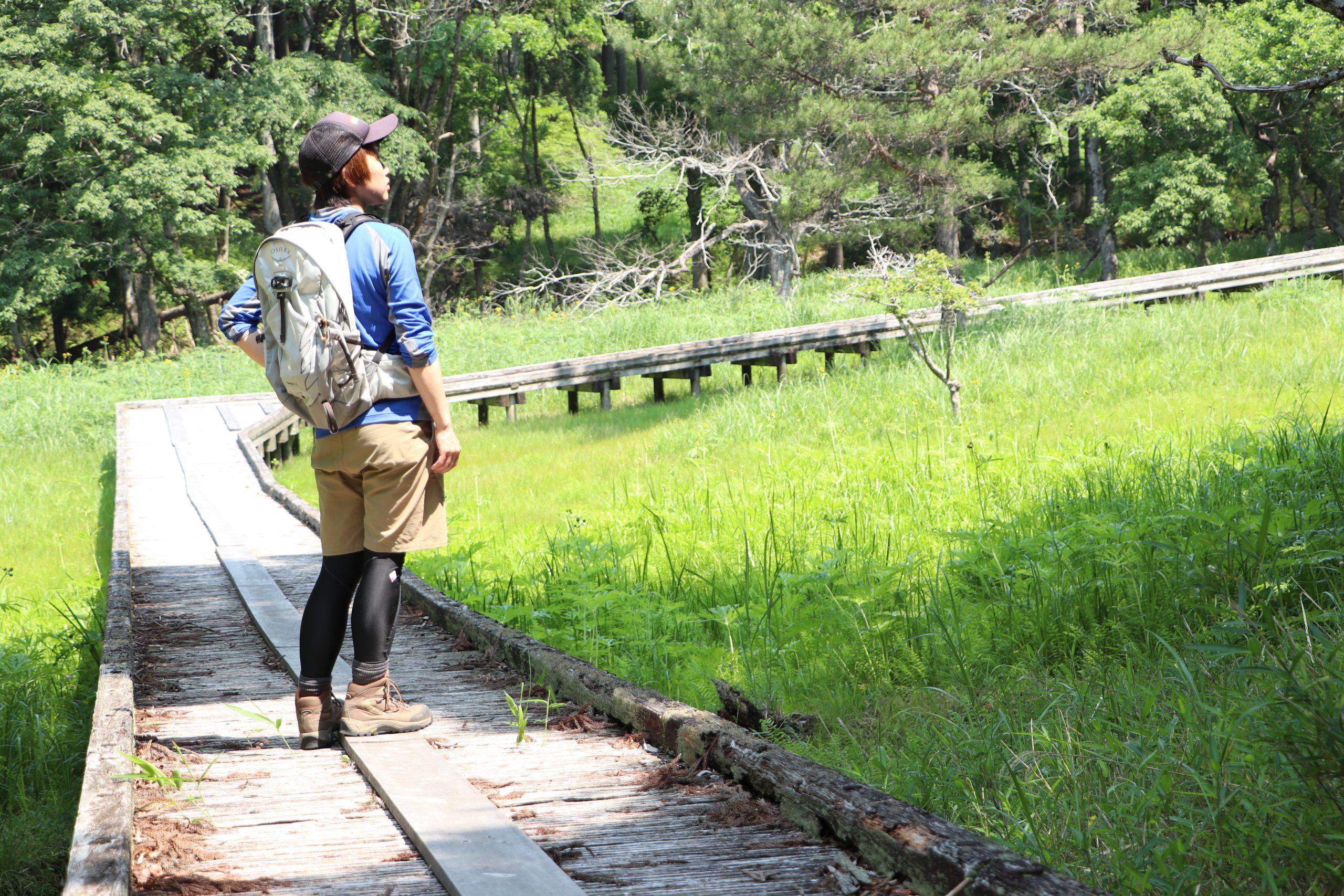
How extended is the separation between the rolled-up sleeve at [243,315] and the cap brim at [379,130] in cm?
59

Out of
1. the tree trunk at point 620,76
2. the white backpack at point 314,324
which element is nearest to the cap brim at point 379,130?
the white backpack at point 314,324

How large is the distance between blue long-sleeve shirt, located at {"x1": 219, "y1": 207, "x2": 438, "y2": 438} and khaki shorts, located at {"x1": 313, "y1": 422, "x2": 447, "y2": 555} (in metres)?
0.06

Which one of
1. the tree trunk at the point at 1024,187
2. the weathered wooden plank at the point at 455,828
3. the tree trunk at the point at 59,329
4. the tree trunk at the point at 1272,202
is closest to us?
the weathered wooden plank at the point at 455,828

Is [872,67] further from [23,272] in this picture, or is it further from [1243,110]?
[23,272]

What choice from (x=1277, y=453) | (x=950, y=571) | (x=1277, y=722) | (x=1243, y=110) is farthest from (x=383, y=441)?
(x=1243, y=110)

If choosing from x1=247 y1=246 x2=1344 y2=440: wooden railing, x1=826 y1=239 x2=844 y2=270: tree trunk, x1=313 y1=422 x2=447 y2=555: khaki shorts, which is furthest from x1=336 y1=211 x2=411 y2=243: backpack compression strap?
x1=826 y1=239 x2=844 y2=270: tree trunk

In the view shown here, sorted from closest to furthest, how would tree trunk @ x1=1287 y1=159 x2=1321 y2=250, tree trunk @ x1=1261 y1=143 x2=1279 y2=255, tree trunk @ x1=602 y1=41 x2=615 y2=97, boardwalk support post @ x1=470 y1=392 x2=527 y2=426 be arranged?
boardwalk support post @ x1=470 y1=392 x2=527 y2=426 → tree trunk @ x1=1261 y1=143 x2=1279 y2=255 → tree trunk @ x1=1287 y1=159 x2=1321 y2=250 → tree trunk @ x1=602 y1=41 x2=615 y2=97

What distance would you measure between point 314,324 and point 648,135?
2266 cm

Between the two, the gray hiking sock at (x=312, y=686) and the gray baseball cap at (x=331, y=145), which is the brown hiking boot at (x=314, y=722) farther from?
the gray baseball cap at (x=331, y=145)

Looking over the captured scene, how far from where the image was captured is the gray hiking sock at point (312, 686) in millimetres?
3619

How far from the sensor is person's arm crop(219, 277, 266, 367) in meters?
3.69

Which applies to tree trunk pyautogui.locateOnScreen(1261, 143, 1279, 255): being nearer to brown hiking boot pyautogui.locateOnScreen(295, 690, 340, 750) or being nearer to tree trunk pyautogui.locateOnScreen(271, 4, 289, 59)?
tree trunk pyautogui.locateOnScreen(271, 4, 289, 59)

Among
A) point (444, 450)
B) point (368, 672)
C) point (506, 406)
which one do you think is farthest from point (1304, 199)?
point (368, 672)

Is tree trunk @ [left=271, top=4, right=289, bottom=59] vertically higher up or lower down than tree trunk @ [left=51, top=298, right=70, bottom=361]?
higher up
